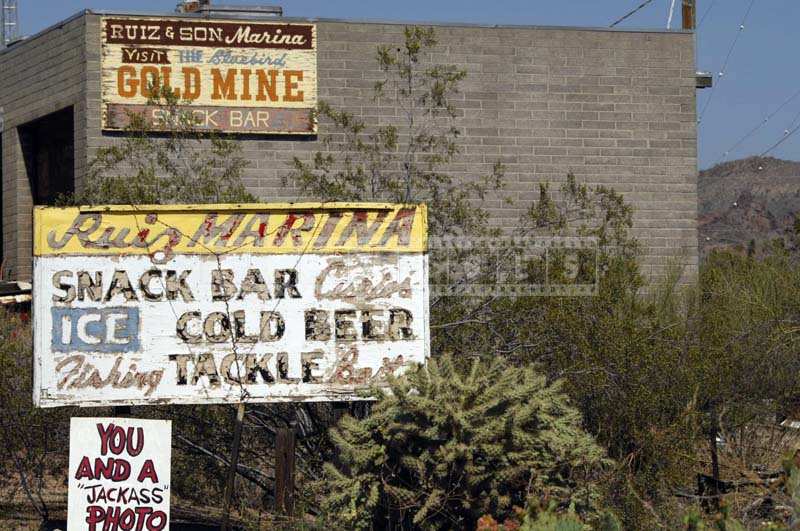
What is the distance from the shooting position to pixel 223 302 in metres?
11.4

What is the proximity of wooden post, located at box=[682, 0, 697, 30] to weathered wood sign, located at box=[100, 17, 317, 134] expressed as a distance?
8.01 metres

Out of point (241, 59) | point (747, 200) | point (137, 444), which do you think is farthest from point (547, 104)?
point (747, 200)

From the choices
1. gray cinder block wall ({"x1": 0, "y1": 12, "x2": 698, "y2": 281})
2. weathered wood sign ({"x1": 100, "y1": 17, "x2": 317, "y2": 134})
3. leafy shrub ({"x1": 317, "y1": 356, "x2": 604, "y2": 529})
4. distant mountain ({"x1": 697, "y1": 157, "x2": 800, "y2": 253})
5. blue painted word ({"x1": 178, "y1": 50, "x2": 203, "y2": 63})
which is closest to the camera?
leafy shrub ({"x1": 317, "y1": 356, "x2": 604, "y2": 529})

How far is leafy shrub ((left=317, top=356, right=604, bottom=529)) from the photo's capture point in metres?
9.87

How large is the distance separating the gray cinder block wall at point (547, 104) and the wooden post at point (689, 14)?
90cm

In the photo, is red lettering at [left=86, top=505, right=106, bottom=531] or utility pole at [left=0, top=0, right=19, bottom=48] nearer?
red lettering at [left=86, top=505, right=106, bottom=531]

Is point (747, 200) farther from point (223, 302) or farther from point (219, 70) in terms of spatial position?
point (223, 302)

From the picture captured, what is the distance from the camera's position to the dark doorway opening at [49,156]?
24.7 metres

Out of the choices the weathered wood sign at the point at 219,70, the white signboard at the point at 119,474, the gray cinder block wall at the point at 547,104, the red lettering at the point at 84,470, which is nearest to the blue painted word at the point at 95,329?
the white signboard at the point at 119,474

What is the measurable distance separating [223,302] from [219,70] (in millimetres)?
11260

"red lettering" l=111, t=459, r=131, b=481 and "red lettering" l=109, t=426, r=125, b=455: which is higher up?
"red lettering" l=109, t=426, r=125, b=455

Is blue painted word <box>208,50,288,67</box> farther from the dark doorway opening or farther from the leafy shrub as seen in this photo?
the leafy shrub

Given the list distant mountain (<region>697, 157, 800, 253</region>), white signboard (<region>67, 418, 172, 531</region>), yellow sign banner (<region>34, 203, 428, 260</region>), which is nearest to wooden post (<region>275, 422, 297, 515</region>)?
white signboard (<region>67, 418, 172, 531</region>)

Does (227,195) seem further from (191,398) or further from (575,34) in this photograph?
(575,34)
